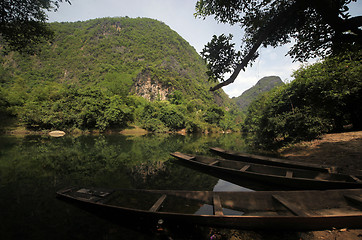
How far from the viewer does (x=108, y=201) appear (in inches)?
139

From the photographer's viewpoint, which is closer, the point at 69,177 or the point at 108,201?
the point at 108,201

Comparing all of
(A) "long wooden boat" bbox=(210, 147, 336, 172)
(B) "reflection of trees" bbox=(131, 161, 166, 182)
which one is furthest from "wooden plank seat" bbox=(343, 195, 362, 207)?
(B) "reflection of trees" bbox=(131, 161, 166, 182)

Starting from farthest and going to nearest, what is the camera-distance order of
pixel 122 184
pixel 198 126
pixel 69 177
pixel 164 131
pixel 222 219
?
pixel 198 126
pixel 164 131
pixel 69 177
pixel 122 184
pixel 222 219

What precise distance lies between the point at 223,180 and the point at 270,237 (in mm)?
3582

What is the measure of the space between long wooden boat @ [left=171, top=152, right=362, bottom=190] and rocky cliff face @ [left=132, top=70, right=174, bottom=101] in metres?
65.1

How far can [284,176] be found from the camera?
4.90m

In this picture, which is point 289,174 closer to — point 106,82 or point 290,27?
point 290,27

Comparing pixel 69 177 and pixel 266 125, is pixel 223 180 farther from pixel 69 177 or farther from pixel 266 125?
pixel 266 125

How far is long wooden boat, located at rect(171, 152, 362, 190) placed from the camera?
163 inches

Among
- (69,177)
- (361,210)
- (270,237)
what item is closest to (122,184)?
(69,177)

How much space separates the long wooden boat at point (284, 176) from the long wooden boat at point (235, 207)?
1.00 meters

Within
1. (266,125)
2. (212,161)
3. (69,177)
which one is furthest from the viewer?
(266,125)

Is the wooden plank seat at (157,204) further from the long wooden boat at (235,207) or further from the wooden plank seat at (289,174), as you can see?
the wooden plank seat at (289,174)

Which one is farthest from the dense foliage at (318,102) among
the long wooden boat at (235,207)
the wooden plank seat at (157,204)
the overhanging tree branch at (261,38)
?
the wooden plank seat at (157,204)
